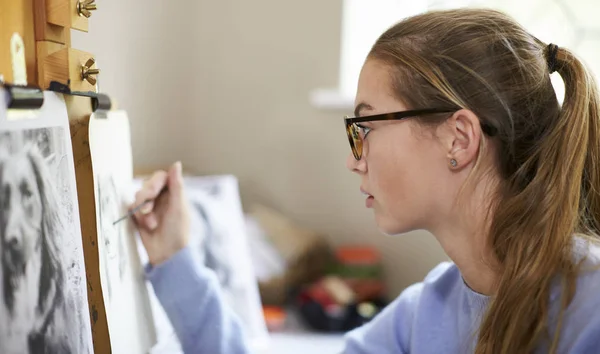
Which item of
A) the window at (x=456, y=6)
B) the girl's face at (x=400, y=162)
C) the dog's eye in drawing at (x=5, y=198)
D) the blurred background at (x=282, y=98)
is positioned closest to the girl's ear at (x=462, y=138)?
the girl's face at (x=400, y=162)

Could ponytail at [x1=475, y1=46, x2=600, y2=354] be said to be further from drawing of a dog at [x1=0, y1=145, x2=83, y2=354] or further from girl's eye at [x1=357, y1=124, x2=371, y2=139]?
drawing of a dog at [x1=0, y1=145, x2=83, y2=354]

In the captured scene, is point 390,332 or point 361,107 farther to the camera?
point 390,332

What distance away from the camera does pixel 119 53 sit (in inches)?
46.4

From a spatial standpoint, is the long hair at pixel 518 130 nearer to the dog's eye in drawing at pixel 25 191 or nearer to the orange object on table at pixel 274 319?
the dog's eye in drawing at pixel 25 191

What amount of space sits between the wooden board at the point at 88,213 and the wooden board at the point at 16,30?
0.07 meters

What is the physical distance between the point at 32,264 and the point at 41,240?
1.1 inches

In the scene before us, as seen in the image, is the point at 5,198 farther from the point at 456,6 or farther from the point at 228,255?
the point at 456,6

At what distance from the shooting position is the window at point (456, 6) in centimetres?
151

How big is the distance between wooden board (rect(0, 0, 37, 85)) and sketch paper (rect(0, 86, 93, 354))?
0.04 metres

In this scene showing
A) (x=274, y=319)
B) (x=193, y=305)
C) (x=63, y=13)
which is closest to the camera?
(x=63, y=13)

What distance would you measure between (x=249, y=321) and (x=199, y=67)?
1003mm

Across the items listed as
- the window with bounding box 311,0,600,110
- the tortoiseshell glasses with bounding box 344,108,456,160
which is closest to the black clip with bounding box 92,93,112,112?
the tortoiseshell glasses with bounding box 344,108,456,160

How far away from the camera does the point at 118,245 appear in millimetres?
824

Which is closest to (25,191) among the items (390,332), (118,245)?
(118,245)
